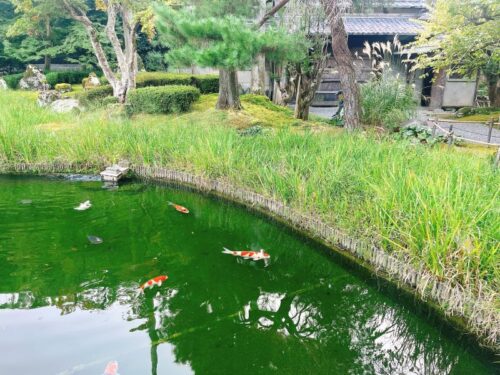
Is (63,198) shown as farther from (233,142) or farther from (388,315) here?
(388,315)

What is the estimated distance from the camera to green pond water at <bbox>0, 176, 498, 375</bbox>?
275 cm

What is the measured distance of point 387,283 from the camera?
3.60 metres

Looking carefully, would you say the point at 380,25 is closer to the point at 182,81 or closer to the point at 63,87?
the point at 182,81

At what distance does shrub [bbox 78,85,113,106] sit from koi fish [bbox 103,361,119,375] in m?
9.96

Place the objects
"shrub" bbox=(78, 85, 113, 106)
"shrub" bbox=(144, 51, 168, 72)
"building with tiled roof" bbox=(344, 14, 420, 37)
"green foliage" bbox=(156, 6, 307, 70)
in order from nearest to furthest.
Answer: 1. "green foliage" bbox=(156, 6, 307, 70)
2. "shrub" bbox=(78, 85, 113, 106)
3. "building with tiled roof" bbox=(344, 14, 420, 37)
4. "shrub" bbox=(144, 51, 168, 72)

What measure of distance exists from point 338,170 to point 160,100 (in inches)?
240

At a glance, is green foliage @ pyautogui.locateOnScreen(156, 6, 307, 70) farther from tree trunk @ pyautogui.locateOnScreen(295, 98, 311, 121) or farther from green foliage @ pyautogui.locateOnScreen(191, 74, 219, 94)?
green foliage @ pyautogui.locateOnScreen(191, 74, 219, 94)

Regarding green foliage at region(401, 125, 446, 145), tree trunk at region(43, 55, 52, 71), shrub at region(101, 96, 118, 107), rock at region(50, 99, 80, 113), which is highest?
tree trunk at region(43, 55, 52, 71)

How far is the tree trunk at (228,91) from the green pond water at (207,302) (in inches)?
186

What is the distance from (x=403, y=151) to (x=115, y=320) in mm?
3821

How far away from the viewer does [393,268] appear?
354 centimetres

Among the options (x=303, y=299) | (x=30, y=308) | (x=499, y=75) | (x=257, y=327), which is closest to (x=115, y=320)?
(x=30, y=308)

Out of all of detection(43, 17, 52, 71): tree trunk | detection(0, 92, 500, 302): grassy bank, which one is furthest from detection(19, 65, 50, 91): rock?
detection(0, 92, 500, 302): grassy bank

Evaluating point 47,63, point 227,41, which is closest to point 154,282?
point 227,41
